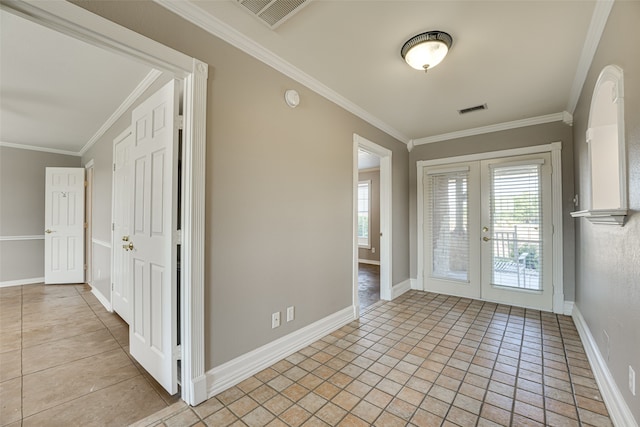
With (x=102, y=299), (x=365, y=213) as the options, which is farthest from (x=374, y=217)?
(x=102, y=299)

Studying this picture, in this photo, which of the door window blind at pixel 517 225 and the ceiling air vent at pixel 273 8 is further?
the door window blind at pixel 517 225

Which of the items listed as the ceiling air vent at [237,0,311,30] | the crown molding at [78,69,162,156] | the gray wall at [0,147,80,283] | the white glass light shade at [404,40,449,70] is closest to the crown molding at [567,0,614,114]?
the white glass light shade at [404,40,449,70]

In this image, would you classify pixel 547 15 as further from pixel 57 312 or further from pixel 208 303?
pixel 57 312

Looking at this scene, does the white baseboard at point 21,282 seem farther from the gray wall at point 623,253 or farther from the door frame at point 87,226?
the gray wall at point 623,253

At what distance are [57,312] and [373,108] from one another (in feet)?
15.5

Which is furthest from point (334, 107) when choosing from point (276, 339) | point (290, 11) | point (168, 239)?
point (276, 339)

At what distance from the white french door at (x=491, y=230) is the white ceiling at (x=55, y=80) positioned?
4108mm

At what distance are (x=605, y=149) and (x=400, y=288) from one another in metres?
2.84

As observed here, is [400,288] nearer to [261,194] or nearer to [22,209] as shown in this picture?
[261,194]

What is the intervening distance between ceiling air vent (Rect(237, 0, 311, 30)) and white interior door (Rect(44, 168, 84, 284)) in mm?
5070

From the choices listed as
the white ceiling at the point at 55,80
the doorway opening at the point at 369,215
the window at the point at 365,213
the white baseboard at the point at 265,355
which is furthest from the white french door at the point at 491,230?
the white ceiling at the point at 55,80

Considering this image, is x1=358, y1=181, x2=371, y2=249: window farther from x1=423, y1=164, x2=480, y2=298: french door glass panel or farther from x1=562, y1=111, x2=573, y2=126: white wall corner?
x1=562, y1=111, x2=573, y2=126: white wall corner

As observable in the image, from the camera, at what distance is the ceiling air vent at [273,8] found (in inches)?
64.4

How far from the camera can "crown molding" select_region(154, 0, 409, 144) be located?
5.42 ft
